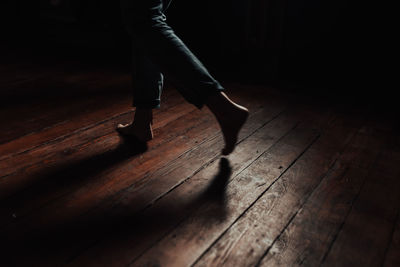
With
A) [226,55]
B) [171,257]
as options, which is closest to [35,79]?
[226,55]

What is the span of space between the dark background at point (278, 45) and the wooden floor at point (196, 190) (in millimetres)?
662

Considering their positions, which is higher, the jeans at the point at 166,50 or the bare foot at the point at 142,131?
the jeans at the point at 166,50

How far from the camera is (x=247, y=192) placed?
0.96 metres

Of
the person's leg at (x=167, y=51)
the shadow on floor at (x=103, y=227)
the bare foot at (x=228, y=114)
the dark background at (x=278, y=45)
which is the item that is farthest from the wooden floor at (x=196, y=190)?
the dark background at (x=278, y=45)

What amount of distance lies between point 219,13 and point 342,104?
1.31 meters

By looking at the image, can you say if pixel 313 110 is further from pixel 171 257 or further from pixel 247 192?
pixel 171 257

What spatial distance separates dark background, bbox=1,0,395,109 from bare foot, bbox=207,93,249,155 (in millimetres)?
1109

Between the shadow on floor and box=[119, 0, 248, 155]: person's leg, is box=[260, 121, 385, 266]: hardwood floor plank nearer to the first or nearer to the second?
→ the shadow on floor

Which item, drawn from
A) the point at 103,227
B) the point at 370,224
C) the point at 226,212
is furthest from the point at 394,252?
the point at 103,227

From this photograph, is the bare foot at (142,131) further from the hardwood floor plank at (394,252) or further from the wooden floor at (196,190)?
the hardwood floor plank at (394,252)

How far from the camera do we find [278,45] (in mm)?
2170

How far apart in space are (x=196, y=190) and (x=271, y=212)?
0.74ft

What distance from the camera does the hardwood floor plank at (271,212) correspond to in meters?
0.72

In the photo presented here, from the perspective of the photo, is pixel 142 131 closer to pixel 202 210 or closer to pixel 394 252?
pixel 202 210
